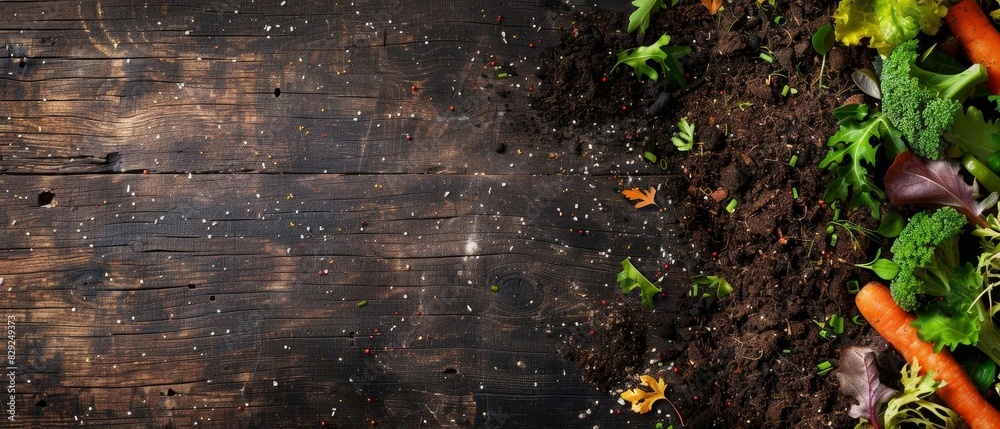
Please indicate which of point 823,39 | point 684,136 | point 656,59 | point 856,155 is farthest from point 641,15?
point 856,155

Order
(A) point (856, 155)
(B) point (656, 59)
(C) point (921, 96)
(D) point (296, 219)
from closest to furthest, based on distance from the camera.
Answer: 1. (C) point (921, 96)
2. (A) point (856, 155)
3. (B) point (656, 59)
4. (D) point (296, 219)

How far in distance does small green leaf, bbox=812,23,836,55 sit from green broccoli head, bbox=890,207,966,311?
613 mm

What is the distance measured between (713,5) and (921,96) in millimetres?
714

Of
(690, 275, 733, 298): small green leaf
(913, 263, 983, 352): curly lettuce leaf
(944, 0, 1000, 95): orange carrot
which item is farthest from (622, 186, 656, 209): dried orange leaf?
(944, 0, 1000, 95): orange carrot

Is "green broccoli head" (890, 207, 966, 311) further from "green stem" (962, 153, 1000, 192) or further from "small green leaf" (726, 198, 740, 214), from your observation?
"small green leaf" (726, 198, 740, 214)

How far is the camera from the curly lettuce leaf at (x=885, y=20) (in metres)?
1.97

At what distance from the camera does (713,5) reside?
87.6 inches

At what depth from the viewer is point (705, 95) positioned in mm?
2236

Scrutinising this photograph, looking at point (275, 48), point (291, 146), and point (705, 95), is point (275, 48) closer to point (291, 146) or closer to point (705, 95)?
point (291, 146)

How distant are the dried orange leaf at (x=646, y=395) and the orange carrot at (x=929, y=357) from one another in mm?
716

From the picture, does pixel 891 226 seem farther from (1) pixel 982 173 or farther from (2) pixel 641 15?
(2) pixel 641 15

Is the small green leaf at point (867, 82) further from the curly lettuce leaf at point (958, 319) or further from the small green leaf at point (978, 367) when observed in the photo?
the small green leaf at point (978, 367)

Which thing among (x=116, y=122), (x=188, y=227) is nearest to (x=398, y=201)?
(x=188, y=227)

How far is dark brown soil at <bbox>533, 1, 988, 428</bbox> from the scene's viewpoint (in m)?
2.14
